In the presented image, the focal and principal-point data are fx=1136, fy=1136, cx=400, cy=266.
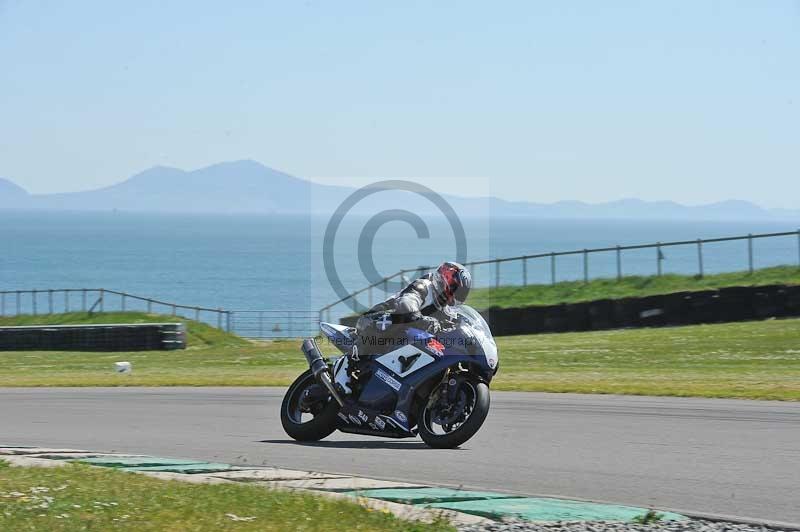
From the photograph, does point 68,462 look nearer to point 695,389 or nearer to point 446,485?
point 446,485

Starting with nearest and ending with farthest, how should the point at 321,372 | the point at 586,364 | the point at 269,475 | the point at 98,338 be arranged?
the point at 269,475 < the point at 321,372 < the point at 586,364 < the point at 98,338

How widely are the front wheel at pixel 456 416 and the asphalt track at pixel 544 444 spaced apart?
0.45 ft

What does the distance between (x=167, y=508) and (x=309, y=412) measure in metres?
4.23

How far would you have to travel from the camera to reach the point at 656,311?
28.2 meters

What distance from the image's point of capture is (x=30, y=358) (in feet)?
96.4

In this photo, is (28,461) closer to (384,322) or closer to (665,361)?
(384,322)

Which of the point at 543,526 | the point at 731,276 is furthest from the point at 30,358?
the point at 543,526

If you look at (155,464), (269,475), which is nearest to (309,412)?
(155,464)

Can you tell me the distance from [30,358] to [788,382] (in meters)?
19.7

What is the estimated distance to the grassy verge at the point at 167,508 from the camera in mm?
6824

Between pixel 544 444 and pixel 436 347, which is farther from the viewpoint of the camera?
pixel 544 444

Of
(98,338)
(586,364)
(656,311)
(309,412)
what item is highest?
(656,311)

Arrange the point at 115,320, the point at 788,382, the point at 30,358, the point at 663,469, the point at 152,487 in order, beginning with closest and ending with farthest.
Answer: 1. the point at 152,487
2. the point at 663,469
3. the point at 788,382
4. the point at 30,358
5. the point at 115,320

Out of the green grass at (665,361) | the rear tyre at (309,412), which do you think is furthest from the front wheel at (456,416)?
the green grass at (665,361)
